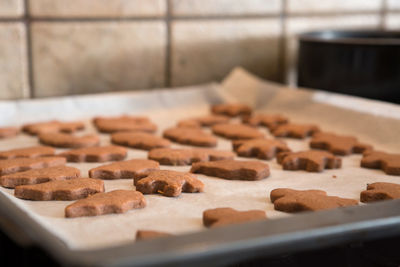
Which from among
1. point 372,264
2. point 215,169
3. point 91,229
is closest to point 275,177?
point 215,169

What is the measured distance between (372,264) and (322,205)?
0.10 meters

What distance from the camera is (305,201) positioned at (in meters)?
0.74

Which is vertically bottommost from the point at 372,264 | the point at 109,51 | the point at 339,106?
the point at 372,264

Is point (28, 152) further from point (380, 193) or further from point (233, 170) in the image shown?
point (380, 193)

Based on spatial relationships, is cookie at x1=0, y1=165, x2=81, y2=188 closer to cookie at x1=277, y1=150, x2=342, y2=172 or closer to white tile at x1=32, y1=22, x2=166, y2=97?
cookie at x1=277, y1=150, x2=342, y2=172

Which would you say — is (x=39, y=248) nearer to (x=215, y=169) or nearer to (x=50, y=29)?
(x=215, y=169)

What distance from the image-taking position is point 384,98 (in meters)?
1.27

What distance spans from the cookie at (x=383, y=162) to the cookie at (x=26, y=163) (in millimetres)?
524

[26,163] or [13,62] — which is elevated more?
[13,62]

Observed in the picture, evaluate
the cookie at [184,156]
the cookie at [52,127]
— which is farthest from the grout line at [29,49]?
the cookie at [184,156]

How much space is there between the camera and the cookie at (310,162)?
3.09 ft

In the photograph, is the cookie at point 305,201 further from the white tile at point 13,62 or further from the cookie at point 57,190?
the white tile at point 13,62

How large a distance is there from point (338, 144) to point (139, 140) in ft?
1.26

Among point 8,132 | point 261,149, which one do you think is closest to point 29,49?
point 8,132
